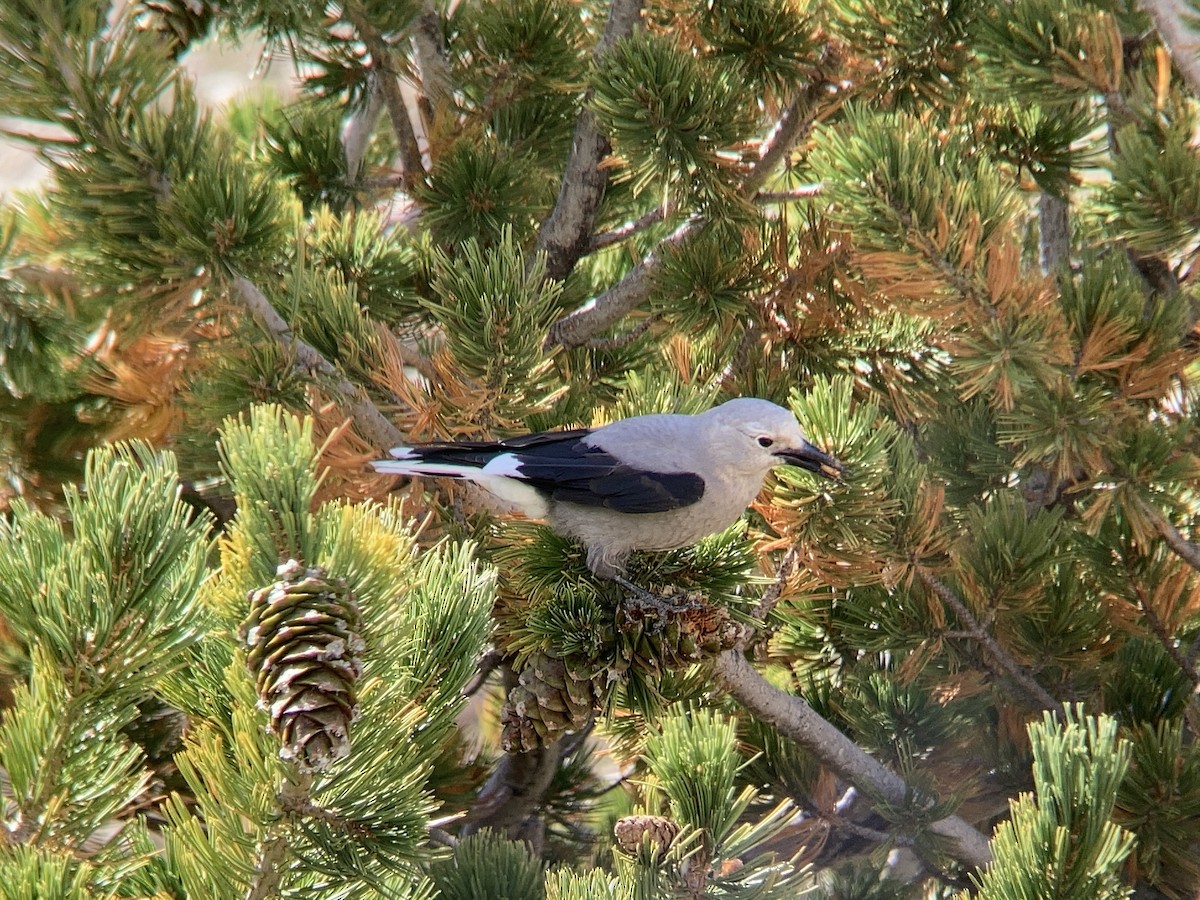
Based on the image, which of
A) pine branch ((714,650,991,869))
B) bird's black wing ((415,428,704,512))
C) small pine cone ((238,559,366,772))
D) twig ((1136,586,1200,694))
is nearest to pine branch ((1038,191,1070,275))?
twig ((1136,586,1200,694))

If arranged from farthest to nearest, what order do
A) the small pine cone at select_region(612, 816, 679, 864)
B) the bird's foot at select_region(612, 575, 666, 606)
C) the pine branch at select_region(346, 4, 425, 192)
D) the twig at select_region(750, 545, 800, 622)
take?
1. the pine branch at select_region(346, 4, 425, 192)
2. the twig at select_region(750, 545, 800, 622)
3. the bird's foot at select_region(612, 575, 666, 606)
4. the small pine cone at select_region(612, 816, 679, 864)

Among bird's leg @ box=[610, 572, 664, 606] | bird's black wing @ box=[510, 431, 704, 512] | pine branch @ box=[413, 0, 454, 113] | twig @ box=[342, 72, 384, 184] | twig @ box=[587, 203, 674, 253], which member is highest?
pine branch @ box=[413, 0, 454, 113]

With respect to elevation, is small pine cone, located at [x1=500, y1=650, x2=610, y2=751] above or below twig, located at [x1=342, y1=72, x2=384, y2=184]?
below

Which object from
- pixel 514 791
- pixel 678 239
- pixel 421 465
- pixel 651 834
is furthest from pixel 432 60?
pixel 651 834

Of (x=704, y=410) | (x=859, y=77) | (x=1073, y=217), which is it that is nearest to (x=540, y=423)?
(x=704, y=410)

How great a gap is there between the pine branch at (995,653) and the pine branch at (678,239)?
2.59 ft

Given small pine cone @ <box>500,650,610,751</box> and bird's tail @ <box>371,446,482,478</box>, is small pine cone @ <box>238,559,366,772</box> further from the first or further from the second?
bird's tail @ <box>371,446,482,478</box>

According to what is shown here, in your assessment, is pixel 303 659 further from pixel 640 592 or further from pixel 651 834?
pixel 640 592

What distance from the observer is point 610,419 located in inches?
83.0

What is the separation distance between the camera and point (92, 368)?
228 cm

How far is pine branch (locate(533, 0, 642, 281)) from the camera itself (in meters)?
2.37

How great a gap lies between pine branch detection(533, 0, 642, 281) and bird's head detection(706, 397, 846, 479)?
555 mm

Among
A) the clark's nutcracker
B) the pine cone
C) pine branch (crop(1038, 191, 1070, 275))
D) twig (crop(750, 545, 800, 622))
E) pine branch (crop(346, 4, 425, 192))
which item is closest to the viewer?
the pine cone

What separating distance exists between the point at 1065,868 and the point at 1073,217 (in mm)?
2167
